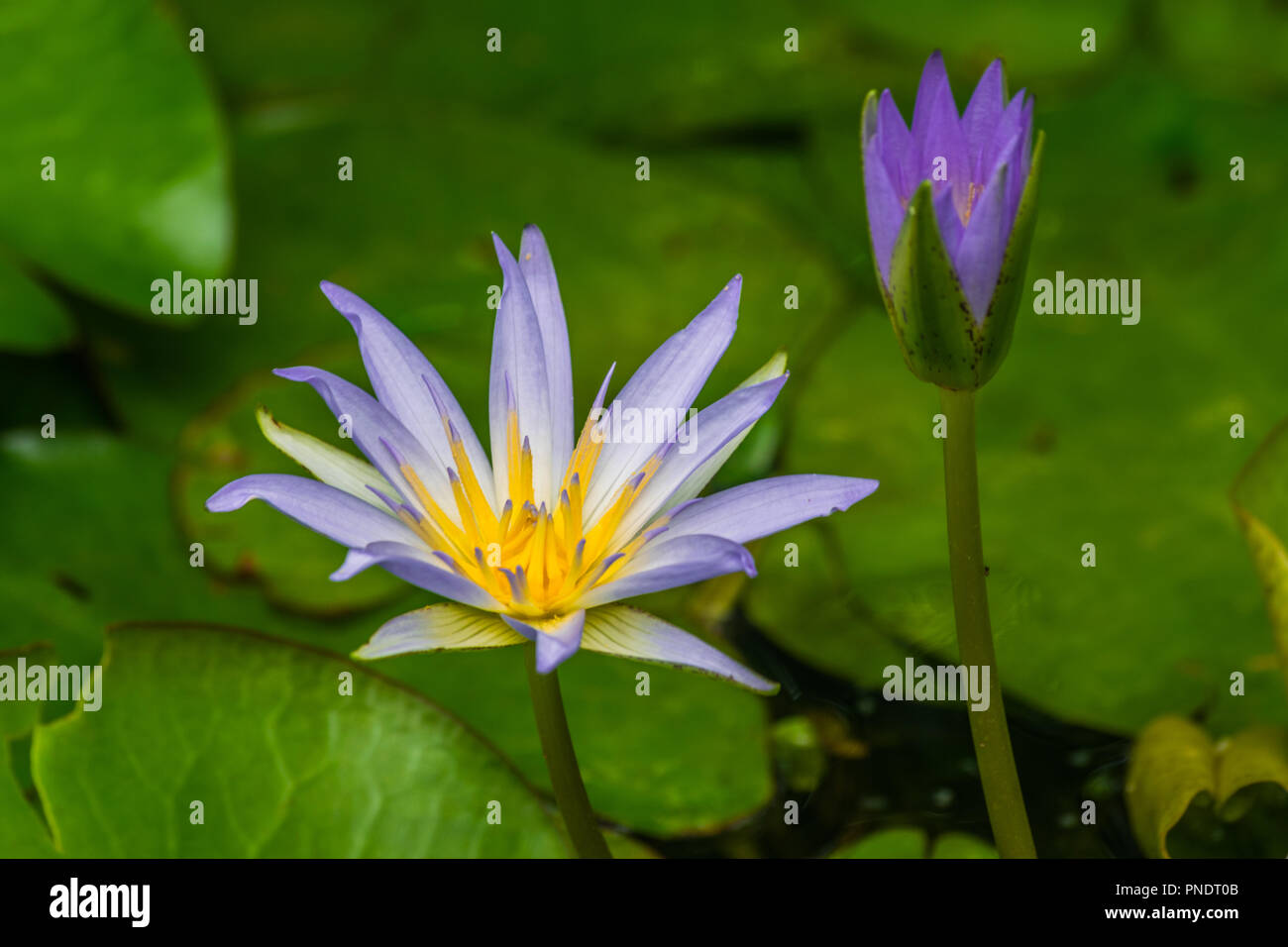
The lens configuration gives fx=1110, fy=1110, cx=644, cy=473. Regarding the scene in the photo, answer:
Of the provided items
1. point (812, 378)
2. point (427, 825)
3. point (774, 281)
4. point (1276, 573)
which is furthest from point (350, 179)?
point (1276, 573)

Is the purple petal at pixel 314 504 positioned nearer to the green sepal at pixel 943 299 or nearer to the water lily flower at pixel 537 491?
the water lily flower at pixel 537 491

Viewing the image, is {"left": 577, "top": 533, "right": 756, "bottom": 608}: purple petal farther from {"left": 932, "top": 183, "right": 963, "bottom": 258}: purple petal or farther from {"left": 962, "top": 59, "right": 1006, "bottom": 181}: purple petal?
{"left": 962, "top": 59, "right": 1006, "bottom": 181}: purple petal

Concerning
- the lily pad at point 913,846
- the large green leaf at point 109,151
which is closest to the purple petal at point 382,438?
the lily pad at point 913,846

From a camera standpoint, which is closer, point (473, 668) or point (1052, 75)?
point (473, 668)

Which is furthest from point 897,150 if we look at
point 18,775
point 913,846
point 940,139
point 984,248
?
point 18,775

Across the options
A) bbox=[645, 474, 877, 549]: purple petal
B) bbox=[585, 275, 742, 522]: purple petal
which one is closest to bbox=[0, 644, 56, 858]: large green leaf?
bbox=[585, 275, 742, 522]: purple petal

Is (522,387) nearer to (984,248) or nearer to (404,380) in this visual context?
(404,380)
